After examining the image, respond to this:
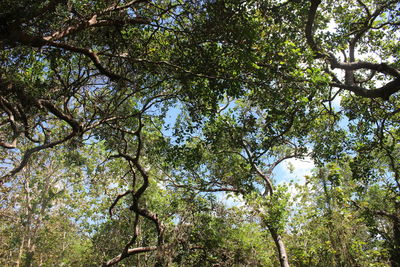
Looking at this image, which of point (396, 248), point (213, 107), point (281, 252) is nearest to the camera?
point (213, 107)

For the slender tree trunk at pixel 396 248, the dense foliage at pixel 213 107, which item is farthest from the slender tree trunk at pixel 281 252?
the slender tree trunk at pixel 396 248

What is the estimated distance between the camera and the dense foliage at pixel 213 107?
4.66 m

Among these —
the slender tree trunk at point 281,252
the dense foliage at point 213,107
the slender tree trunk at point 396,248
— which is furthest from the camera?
the slender tree trunk at point 281,252

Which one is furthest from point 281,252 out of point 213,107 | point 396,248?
point 213,107

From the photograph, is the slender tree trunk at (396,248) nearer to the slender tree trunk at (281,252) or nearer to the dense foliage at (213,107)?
the dense foliage at (213,107)

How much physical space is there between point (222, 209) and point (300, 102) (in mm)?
4288

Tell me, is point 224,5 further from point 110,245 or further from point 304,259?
point 110,245

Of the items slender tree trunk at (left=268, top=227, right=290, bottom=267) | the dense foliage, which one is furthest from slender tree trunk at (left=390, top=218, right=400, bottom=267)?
slender tree trunk at (left=268, top=227, right=290, bottom=267)

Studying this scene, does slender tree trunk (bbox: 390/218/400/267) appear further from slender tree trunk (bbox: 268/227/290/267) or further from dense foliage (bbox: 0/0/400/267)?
slender tree trunk (bbox: 268/227/290/267)

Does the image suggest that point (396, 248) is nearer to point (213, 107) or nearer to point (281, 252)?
point (281, 252)

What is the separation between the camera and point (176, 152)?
7172mm

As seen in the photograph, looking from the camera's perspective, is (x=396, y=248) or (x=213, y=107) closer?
(x=213, y=107)

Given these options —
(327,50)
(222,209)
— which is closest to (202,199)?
(222,209)

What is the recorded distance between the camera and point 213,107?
575cm
